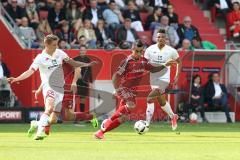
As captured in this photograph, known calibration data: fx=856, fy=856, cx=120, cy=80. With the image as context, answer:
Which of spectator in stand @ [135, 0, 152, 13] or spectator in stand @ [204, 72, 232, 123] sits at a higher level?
spectator in stand @ [135, 0, 152, 13]

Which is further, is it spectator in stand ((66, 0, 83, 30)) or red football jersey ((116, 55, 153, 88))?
spectator in stand ((66, 0, 83, 30))

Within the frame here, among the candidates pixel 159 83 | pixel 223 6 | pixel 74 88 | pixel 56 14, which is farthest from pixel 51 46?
pixel 223 6

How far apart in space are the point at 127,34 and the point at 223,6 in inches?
199

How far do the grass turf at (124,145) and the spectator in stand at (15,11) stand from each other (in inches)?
217

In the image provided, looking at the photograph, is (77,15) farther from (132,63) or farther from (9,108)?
(132,63)

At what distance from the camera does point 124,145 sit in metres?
17.1

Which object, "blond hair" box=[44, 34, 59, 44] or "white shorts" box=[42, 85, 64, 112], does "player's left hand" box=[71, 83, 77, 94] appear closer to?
"white shorts" box=[42, 85, 64, 112]

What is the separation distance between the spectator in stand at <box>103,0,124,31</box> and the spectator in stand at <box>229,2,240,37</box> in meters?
4.35

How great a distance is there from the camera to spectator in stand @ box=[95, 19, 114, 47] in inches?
1120

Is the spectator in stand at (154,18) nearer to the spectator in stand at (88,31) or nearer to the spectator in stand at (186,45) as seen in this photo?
the spectator in stand at (186,45)

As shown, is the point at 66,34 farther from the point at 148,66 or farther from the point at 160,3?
the point at 148,66

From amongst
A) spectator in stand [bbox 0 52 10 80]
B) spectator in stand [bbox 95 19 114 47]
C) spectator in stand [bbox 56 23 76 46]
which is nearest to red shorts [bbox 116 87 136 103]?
spectator in stand [bbox 0 52 10 80]

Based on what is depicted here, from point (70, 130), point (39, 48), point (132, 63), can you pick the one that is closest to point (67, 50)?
point (39, 48)

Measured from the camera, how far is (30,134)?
1884 cm
